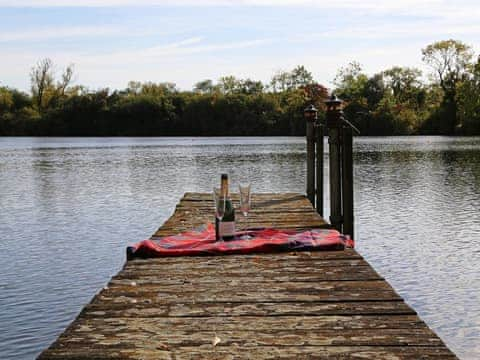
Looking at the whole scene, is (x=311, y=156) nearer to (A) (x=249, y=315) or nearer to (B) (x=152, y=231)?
(B) (x=152, y=231)

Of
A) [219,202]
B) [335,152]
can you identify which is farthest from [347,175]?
[219,202]

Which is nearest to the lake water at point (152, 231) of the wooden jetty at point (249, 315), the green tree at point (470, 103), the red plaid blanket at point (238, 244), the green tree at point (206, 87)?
the red plaid blanket at point (238, 244)

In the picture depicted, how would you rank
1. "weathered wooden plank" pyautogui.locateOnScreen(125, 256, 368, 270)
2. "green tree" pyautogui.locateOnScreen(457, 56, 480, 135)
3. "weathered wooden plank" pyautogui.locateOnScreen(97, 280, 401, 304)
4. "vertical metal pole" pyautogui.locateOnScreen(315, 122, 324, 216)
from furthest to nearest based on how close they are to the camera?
"green tree" pyautogui.locateOnScreen(457, 56, 480, 135) < "vertical metal pole" pyautogui.locateOnScreen(315, 122, 324, 216) < "weathered wooden plank" pyautogui.locateOnScreen(125, 256, 368, 270) < "weathered wooden plank" pyautogui.locateOnScreen(97, 280, 401, 304)

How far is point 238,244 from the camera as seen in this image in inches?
213

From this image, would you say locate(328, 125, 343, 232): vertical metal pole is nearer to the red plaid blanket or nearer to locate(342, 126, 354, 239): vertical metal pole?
locate(342, 126, 354, 239): vertical metal pole

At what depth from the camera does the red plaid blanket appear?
5.28 metres

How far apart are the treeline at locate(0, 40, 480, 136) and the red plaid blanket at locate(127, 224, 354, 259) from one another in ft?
214

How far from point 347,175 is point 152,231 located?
16.4ft

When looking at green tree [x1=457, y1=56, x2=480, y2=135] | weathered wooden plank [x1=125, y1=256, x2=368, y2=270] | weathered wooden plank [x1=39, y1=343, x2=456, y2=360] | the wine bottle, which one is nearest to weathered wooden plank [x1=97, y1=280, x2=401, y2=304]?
weathered wooden plank [x1=125, y1=256, x2=368, y2=270]

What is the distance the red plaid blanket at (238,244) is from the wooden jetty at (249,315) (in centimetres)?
20

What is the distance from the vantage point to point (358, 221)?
42.9 ft

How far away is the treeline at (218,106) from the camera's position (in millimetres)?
71625

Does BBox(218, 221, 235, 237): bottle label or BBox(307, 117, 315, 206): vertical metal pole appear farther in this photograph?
BBox(307, 117, 315, 206): vertical metal pole

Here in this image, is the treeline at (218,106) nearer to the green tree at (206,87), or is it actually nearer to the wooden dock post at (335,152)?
the green tree at (206,87)
